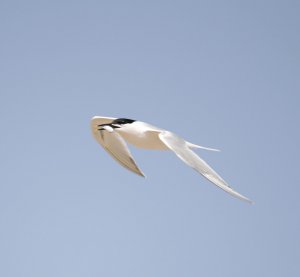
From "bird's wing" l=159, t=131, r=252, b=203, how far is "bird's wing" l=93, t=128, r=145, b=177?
1.75 metres

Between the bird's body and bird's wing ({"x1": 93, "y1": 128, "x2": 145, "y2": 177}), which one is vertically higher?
the bird's body

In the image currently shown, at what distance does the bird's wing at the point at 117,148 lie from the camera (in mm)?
11320

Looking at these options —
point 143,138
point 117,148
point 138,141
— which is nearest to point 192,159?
point 143,138

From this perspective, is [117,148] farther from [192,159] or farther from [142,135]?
[192,159]

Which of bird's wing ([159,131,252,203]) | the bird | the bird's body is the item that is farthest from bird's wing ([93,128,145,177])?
bird's wing ([159,131,252,203])

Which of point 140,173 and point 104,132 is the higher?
point 104,132

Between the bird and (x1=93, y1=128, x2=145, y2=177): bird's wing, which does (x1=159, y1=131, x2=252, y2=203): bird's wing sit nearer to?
Answer: the bird

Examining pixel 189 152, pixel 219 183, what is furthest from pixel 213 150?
pixel 219 183

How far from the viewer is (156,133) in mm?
10039

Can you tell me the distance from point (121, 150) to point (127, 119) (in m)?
0.79

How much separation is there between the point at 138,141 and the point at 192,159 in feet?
7.71

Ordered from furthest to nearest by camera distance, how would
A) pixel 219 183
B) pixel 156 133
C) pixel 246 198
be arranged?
pixel 156 133
pixel 219 183
pixel 246 198

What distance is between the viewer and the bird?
26.3 ft

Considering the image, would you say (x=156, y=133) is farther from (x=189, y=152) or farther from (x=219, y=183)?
(x=219, y=183)
